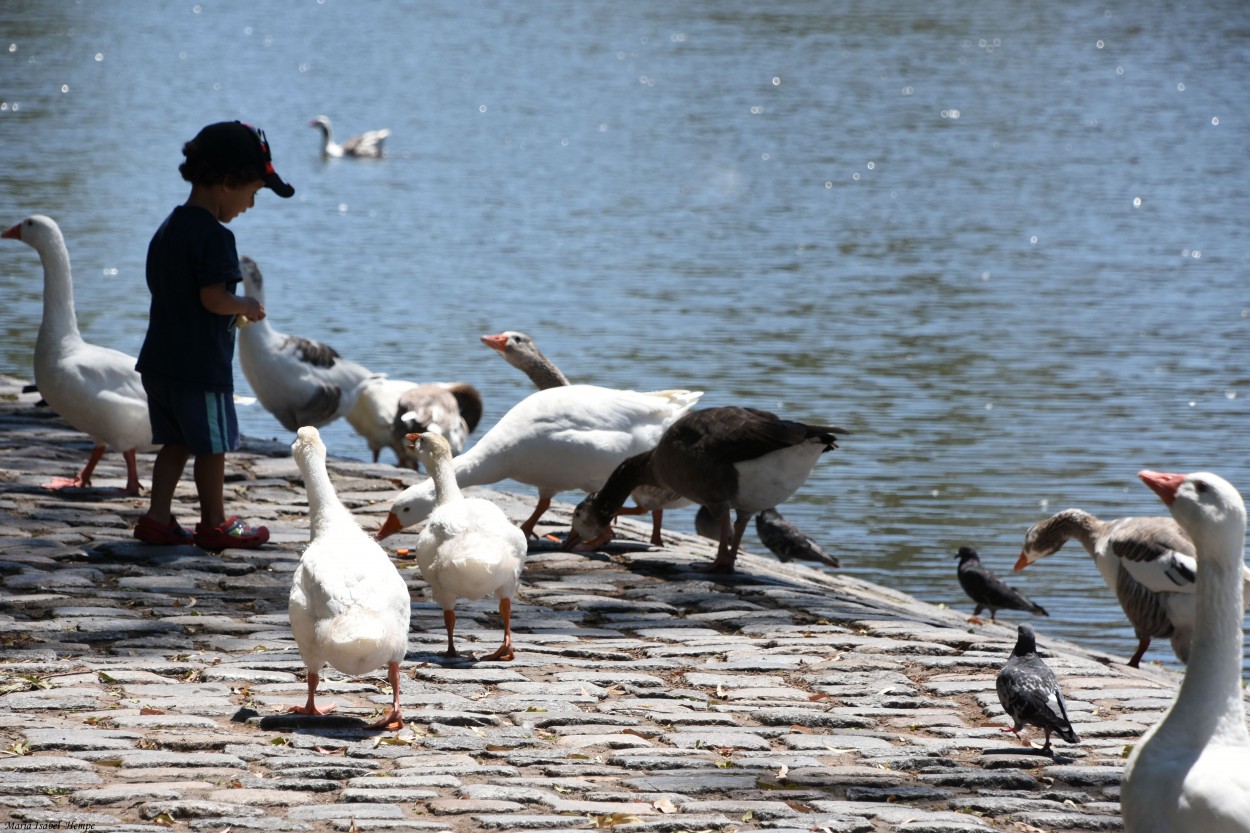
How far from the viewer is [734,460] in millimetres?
8547

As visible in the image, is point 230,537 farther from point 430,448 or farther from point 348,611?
point 348,611

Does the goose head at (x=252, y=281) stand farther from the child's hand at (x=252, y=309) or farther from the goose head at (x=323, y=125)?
the goose head at (x=323, y=125)

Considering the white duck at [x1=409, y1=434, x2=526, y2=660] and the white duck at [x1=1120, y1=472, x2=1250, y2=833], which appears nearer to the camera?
the white duck at [x1=1120, y1=472, x2=1250, y2=833]

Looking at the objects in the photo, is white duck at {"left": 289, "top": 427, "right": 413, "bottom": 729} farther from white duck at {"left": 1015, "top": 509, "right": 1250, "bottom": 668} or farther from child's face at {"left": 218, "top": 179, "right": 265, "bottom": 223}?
white duck at {"left": 1015, "top": 509, "right": 1250, "bottom": 668}

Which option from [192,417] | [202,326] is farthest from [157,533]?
[202,326]

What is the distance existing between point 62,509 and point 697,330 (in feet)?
37.2

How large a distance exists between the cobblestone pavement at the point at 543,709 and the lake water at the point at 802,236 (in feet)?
12.5

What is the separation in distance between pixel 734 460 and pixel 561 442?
1.05 metres

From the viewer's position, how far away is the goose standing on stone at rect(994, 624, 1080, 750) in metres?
5.50

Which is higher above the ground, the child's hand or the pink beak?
the pink beak

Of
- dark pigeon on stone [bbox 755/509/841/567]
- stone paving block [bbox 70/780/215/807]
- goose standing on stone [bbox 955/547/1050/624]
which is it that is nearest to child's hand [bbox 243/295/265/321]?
stone paving block [bbox 70/780/215/807]

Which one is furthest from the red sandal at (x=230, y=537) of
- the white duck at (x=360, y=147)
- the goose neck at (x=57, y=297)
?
the white duck at (x=360, y=147)

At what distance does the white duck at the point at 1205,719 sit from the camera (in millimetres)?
4031

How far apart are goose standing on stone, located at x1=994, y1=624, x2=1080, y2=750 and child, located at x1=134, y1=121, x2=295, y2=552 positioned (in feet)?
13.9
